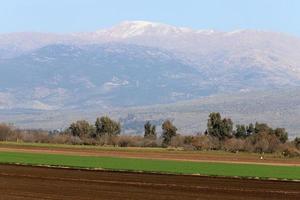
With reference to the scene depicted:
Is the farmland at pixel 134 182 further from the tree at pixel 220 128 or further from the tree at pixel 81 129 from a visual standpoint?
the tree at pixel 81 129

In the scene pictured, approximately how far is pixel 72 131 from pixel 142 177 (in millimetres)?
124762

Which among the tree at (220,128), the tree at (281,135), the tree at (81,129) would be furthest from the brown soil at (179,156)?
the tree at (81,129)

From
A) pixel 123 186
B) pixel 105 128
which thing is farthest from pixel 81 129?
pixel 123 186

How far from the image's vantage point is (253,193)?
47750 millimetres

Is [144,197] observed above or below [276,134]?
below

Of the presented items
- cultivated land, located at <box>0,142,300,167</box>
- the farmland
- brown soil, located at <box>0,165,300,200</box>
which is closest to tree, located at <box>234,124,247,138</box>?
cultivated land, located at <box>0,142,300,167</box>

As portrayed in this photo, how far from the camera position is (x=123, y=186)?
49.4 metres

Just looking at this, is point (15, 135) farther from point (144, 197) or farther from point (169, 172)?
point (144, 197)

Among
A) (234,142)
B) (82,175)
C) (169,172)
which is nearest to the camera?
(82,175)

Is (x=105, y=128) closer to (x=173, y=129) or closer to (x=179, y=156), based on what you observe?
(x=173, y=129)

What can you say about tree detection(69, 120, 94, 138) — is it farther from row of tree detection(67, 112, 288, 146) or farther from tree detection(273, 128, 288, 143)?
tree detection(273, 128, 288, 143)

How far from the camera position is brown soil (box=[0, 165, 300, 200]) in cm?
4275

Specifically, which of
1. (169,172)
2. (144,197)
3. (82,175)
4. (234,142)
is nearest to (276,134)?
(234,142)

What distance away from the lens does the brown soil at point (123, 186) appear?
140ft
